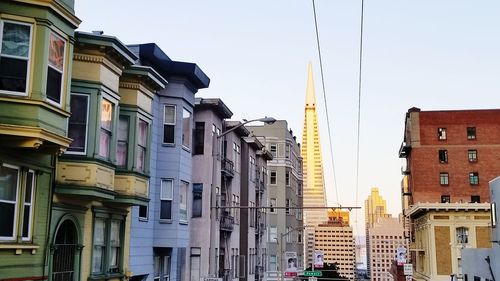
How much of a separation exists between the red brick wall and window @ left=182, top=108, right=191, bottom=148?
51.0 meters

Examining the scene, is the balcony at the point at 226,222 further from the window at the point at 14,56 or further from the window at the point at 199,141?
the window at the point at 14,56

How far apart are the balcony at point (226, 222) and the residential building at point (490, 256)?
14705 millimetres

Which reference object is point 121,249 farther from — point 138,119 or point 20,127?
point 20,127

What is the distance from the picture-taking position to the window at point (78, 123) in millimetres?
17500

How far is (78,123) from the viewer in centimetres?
1772

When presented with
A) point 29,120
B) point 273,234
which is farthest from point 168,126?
point 273,234

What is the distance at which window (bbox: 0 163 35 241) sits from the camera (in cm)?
1402

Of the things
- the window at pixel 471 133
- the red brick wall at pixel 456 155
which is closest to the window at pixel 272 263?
the red brick wall at pixel 456 155

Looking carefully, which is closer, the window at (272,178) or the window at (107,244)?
the window at (107,244)

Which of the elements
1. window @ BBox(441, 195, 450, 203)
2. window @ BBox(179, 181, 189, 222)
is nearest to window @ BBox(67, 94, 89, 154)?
window @ BBox(179, 181, 189, 222)

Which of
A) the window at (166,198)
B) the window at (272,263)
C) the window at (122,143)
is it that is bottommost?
the window at (272,263)

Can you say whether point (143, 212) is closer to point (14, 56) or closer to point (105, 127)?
point (105, 127)

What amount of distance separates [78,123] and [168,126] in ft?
31.1

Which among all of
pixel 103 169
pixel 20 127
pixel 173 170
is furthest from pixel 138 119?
pixel 20 127
